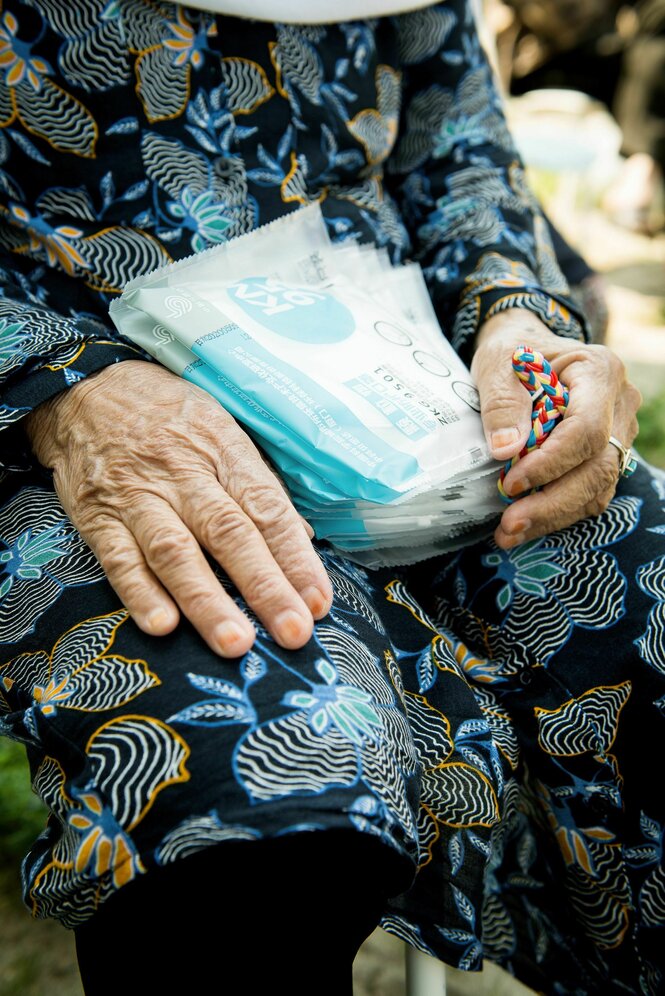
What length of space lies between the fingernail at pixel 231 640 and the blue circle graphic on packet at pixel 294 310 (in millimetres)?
301

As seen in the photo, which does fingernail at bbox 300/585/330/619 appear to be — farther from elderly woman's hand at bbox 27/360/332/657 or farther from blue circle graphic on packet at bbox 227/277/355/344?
blue circle graphic on packet at bbox 227/277/355/344

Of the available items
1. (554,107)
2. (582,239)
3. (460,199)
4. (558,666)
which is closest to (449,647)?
(558,666)

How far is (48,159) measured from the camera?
0.84 m

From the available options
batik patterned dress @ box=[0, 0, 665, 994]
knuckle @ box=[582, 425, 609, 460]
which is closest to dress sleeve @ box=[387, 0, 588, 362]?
batik patterned dress @ box=[0, 0, 665, 994]

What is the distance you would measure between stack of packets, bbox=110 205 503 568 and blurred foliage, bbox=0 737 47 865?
0.73m

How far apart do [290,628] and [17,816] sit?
82 centimetres

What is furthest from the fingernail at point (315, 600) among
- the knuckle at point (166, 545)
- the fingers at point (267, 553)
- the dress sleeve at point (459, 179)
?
the dress sleeve at point (459, 179)

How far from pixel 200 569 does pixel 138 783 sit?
0.17m

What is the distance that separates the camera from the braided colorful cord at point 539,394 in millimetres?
799

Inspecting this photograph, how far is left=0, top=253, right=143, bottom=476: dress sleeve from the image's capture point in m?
0.74

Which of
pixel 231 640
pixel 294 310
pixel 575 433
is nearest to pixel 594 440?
pixel 575 433

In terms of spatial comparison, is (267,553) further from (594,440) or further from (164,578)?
(594,440)

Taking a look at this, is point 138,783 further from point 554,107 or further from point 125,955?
point 554,107

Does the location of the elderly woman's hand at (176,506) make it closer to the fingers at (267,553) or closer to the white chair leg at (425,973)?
the fingers at (267,553)
